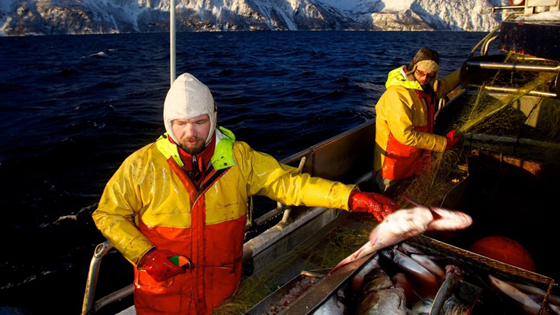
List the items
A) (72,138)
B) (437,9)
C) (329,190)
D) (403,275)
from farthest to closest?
1. (437,9)
2. (72,138)
3. (329,190)
4. (403,275)

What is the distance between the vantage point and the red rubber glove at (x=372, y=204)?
272 cm

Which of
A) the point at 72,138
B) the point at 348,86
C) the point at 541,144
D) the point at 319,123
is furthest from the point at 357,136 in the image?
the point at 348,86

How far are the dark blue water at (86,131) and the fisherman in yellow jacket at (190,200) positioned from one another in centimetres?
513

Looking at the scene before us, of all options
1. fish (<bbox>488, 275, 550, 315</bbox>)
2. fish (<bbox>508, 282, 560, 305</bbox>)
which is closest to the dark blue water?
fish (<bbox>488, 275, 550, 315</bbox>)

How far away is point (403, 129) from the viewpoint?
14.5ft

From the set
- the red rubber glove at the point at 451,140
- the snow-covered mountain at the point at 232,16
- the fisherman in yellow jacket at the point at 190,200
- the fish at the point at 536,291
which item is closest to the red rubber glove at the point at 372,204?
the fisherman in yellow jacket at the point at 190,200

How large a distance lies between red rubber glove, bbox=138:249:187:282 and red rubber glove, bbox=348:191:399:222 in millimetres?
1395

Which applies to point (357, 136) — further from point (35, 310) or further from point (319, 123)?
point (319, 123)

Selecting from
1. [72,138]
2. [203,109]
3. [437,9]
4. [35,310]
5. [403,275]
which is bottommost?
[35,310]

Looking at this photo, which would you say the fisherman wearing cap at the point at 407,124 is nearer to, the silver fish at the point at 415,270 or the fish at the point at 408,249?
the fish at the point at 408,249

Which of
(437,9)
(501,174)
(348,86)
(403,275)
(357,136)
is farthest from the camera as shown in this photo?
(437,9)

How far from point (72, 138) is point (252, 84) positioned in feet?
38.4

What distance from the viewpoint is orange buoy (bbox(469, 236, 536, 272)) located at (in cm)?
341

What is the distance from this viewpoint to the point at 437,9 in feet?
593
